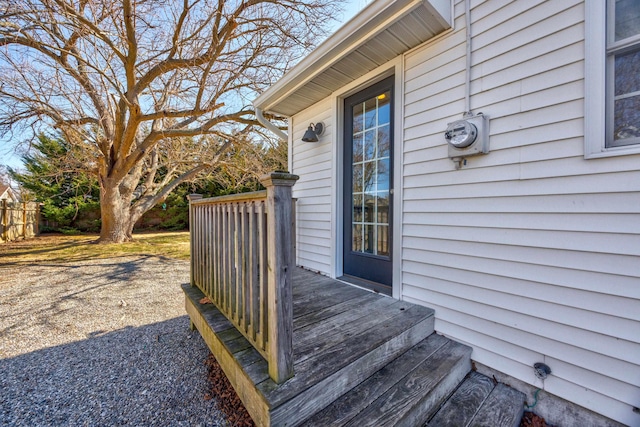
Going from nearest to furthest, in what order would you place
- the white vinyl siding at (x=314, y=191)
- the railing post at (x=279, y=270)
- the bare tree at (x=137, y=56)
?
the railing post at (x=279, y=270)
the white vinyl siding at (x=314, y=191)
the bare tree at (x=137, y=56)

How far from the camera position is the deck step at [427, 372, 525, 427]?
1411mm

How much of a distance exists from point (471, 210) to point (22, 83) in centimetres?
760

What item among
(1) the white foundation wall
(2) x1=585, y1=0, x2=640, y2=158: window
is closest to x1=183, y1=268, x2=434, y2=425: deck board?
(1) the white foundation wall

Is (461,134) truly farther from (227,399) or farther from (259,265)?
(227,399)

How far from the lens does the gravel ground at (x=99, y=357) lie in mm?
1731

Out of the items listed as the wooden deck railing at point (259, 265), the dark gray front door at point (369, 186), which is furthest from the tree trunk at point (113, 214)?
the dark gray front door at point (369, 186)

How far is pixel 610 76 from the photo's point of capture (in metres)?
1.41

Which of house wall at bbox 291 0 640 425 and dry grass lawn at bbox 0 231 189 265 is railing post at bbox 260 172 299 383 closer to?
house wall at bbox 291 0 640 425

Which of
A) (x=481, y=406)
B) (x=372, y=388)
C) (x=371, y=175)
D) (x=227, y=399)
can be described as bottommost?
(x=227, y=399)

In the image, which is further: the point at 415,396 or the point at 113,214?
the point at 113,214

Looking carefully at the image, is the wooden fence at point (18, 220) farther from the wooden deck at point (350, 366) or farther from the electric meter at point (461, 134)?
the electric meter at point (461, 134)

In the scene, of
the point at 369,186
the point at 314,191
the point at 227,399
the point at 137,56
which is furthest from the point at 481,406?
the point at 137,56

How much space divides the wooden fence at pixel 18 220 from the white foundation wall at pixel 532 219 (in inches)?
482

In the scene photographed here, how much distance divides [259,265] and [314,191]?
211 centimetres
